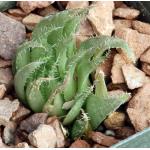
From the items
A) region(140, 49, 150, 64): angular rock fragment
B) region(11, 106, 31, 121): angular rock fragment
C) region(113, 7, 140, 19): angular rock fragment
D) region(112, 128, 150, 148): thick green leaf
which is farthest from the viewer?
region(113, 7, 140, 19): angular rock fragment

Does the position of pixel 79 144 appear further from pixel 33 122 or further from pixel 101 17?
pixel 101 17

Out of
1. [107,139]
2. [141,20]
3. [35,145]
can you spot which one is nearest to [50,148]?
[35,145]

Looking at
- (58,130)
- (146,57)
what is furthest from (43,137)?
(146,57)

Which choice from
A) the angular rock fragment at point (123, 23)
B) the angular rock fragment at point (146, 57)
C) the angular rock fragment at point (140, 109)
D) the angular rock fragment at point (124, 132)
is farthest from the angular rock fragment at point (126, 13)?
the angular rock fragment at point (124, 132)

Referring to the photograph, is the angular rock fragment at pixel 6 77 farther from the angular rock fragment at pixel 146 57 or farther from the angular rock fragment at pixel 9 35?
the angular rock fragment at pixel 146 57

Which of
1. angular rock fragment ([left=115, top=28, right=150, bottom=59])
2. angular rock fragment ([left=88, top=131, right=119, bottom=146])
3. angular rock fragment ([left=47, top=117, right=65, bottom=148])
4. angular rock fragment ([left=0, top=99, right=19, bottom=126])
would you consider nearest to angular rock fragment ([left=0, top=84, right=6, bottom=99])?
angular rock fragment ([left=0, top=99, right=19, bottom=126])

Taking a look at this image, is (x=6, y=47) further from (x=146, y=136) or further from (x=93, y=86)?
(x=146, y=136)

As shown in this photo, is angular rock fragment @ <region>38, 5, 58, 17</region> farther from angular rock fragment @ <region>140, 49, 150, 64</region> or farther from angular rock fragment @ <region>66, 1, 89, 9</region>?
angular rock fragment @ <region>140, 49, 150, 64</region>

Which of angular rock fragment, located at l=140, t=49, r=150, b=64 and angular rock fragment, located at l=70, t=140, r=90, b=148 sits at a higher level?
A: angular rock fragment, located at l=140, t=49, r=150, b=64
